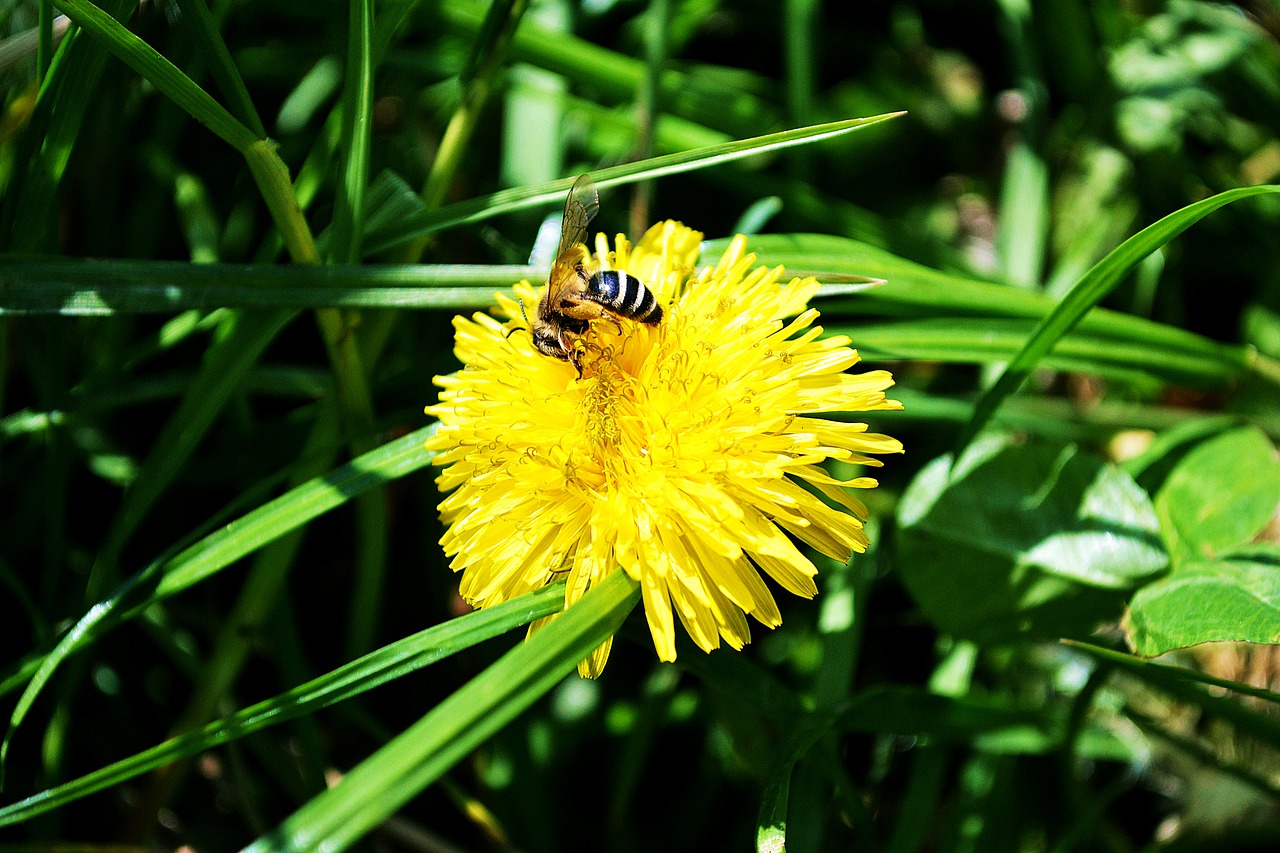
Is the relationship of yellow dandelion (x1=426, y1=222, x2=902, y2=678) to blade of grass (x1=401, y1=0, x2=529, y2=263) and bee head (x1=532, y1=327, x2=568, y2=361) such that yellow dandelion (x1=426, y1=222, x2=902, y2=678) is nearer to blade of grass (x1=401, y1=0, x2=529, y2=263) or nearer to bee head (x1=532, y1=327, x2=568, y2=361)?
bee head (x1=532, y1=327, x2=568, y2=361)

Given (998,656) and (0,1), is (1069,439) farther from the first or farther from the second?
(0,1)

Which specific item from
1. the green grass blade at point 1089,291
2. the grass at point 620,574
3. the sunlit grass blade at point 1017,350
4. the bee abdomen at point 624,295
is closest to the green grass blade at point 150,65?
the grass at point 620,574

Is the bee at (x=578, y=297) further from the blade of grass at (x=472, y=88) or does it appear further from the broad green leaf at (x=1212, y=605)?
the broad green leaf at (x=1212, y=605)

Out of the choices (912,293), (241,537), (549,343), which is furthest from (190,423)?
(912,293)

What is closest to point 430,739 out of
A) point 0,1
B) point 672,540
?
point 672,540

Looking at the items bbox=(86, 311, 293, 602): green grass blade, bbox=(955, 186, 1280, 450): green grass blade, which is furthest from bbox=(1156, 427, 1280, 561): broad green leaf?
bbox=(86, 311, 293, 602): green grass blade
